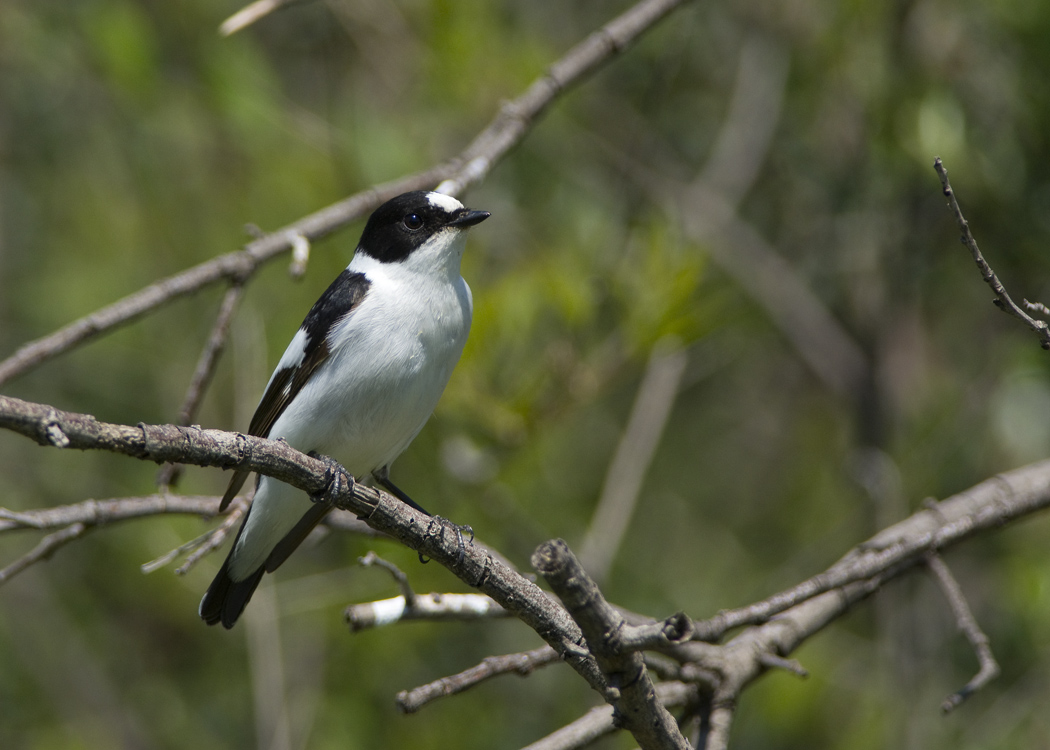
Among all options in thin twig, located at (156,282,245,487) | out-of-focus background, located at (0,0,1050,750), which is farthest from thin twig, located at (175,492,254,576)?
out-of-focus background, located at (0,0,1050,750)

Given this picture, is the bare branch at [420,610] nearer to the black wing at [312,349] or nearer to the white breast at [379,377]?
the white breast at [379,377]

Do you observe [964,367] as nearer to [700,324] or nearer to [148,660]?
[700,324]

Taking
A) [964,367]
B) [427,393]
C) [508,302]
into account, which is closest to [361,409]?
[427,393]

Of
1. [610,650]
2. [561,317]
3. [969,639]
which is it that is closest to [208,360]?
[561,317]

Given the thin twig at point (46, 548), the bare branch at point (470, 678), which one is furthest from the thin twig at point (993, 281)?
the thin twig at point (46, 548)

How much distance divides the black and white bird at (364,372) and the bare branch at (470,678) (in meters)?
0.93

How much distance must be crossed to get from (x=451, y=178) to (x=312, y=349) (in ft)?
2.43

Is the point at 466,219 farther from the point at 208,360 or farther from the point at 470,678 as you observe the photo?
the point at 470,678

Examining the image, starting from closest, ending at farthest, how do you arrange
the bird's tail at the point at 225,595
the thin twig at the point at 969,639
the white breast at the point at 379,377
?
the thin twig at the point at 969,639 → the white breast at the point at 379,377 → the bird's tail at the point at 225,595

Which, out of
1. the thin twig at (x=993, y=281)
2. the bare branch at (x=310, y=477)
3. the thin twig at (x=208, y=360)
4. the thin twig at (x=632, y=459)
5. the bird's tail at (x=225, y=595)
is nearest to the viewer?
the bare branch at (x=310, y=477)

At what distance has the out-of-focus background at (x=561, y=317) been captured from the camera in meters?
3.78

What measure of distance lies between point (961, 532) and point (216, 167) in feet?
14.7

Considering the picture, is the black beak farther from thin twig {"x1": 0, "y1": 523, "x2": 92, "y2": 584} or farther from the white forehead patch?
thin twig {"x1": 0, "y1": 523, "x2": 92, "y2": 584}

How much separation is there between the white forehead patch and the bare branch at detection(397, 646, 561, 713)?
1575 millimetres
